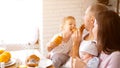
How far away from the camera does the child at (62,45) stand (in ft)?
6.96

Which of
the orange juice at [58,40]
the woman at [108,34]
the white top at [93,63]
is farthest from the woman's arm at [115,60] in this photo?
the orange juice at [58,40]

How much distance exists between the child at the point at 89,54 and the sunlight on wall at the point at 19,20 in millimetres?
1181

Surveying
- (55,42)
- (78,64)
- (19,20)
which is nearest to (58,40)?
(55,42)

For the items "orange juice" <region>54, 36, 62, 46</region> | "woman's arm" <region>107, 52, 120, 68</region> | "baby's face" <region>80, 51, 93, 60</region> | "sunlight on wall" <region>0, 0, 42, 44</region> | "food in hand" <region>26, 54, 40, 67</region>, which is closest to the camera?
"woman's arm" <region>107, 52, 120, 68</region>

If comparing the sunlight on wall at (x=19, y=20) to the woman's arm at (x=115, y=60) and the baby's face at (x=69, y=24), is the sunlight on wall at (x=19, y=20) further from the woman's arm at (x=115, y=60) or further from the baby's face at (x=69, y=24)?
the woman's arm at (x=115, y=60)

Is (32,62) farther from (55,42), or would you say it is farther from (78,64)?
Result: (55,42)

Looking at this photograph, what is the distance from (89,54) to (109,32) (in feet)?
0.89

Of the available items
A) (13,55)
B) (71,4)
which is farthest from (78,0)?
(13,55)

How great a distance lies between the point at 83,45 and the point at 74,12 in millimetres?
1199

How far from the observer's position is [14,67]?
1.71 meters

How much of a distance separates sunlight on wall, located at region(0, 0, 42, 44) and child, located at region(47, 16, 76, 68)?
29.9 inches

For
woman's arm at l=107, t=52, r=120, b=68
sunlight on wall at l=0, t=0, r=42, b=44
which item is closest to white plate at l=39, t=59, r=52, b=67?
woman's arm at l=107, t=52, r=120, b=68

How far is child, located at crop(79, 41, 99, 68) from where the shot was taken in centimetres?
165

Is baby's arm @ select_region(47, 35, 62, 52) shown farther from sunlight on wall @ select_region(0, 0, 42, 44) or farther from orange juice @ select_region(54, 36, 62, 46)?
sunlight on wall @ select_region(0, 0, 42, 44)
